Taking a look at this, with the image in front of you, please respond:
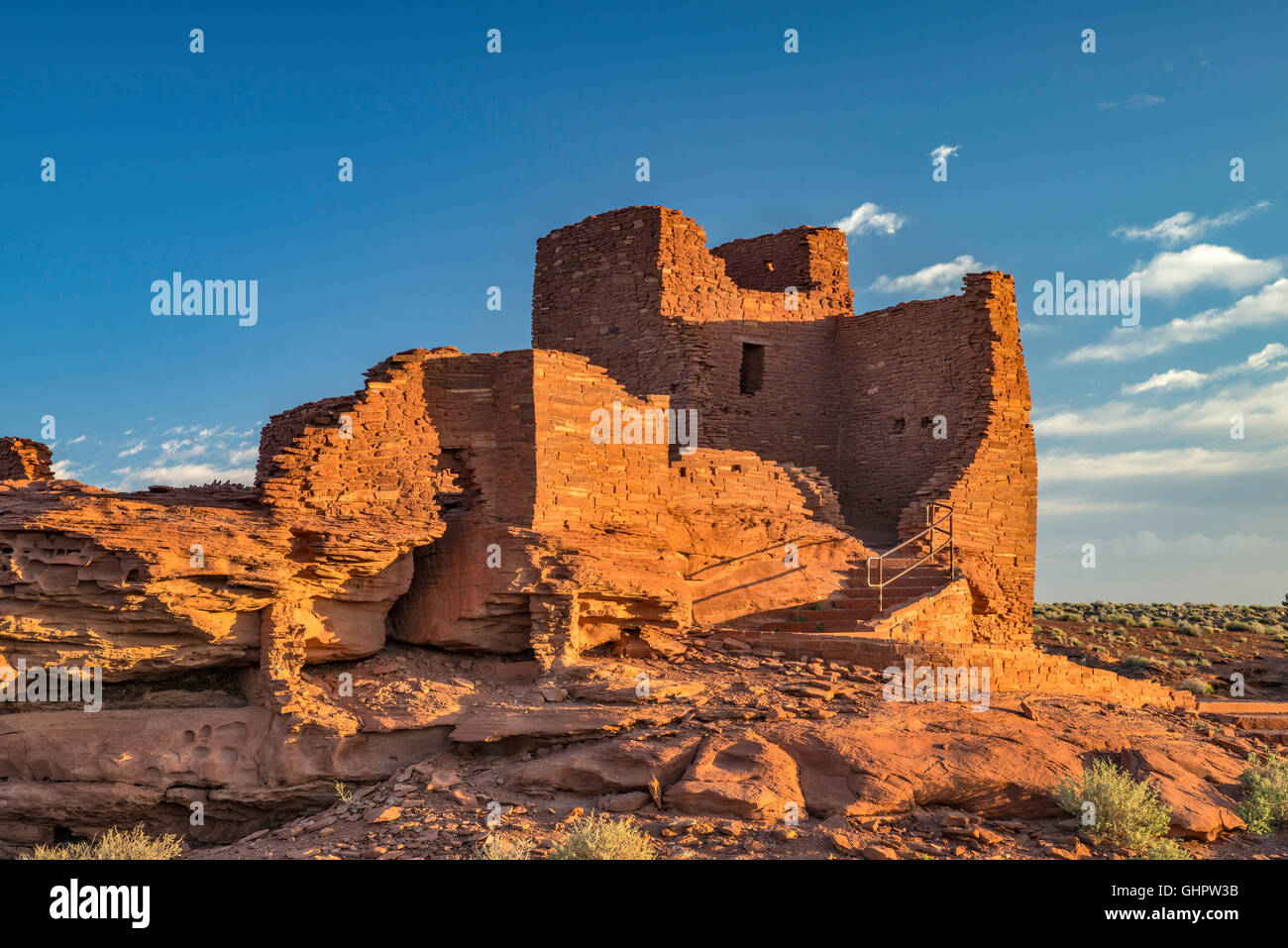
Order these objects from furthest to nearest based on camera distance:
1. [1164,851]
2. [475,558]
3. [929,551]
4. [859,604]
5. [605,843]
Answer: [929,551]
[859,604]
[475,558]
[1164,851]
[605,843]

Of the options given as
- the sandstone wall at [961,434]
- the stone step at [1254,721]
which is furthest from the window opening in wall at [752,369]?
the stone step at [1254,721]

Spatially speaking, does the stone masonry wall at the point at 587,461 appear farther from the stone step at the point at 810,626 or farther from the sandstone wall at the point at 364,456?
the stone step at the point at 810,626

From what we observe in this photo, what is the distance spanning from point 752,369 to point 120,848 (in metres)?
14.8

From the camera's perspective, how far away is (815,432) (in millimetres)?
21828

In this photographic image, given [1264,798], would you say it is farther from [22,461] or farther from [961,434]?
[22,461]

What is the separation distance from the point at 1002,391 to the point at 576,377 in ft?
30.4

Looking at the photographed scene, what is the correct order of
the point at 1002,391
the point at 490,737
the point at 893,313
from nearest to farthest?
the point at 490,737
the point at 1002,391
the point at 893,313

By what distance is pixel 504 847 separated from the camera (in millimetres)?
8883

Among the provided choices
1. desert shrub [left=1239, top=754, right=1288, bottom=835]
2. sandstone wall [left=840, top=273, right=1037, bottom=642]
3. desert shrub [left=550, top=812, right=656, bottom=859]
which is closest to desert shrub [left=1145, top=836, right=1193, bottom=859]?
desert shrub [left=1239, top=754, right=1288, bottom=835]

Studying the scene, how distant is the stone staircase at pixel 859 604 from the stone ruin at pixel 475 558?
0.17ft

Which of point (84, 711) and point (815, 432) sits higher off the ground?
point (815, 432)

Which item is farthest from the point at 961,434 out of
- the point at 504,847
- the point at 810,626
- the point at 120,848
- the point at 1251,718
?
the point at 120,848
